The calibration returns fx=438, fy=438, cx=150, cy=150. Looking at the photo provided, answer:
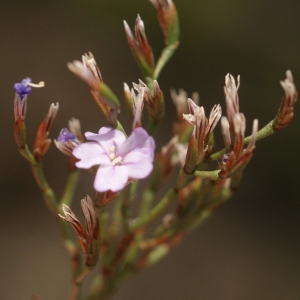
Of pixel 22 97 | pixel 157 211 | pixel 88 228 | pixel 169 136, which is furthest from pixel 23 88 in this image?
pixel 169 136

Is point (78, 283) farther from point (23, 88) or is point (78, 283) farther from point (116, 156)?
point (23, 88)

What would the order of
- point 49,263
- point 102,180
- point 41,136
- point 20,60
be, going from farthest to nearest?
point 20,60 → point 49,263 → point 41,136 → point 102,180

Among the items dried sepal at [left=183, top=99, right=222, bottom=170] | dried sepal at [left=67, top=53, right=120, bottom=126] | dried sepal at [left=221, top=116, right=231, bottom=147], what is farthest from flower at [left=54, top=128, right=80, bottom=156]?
dried sepal at [left=221, top=116, right=231, bottom=147]

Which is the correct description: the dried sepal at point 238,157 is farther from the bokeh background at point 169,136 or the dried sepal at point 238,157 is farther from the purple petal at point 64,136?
the bokeh background at point 169,136

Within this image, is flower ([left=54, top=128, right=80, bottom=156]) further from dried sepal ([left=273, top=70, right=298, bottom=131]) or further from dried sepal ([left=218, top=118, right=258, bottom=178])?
dried sepal ([left=273, top=70, right=298, bottom=131])

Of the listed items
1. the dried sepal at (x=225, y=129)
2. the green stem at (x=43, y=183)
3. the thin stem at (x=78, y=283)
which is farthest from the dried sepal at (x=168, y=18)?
the thin stem at (x=78, y=283)

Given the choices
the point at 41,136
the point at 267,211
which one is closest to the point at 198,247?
the point at 267,211

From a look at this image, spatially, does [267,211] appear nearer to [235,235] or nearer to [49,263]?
[235,235]
